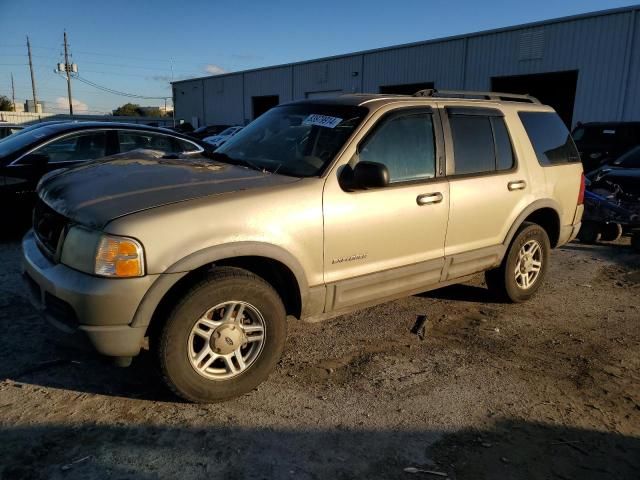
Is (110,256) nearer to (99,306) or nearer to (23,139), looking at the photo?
(99,306)

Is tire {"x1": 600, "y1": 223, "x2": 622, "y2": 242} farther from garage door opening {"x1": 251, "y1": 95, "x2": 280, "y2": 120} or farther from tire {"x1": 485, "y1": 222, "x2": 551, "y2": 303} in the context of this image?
garage door opening {"x1": 251, "y1": 95, "x2": 280, "y2": 120}

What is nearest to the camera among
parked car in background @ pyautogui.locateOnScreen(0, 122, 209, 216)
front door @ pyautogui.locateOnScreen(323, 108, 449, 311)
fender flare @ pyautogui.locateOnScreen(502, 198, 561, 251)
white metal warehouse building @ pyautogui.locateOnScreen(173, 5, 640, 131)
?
front door @ pyautogui.locateOnScreen(323, 108, 449, 311)

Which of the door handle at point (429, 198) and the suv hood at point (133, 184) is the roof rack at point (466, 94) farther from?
the suv hood at point (133, 184)

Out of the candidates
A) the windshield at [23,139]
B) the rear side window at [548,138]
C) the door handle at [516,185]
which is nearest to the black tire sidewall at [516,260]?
the door handle at [516,185]

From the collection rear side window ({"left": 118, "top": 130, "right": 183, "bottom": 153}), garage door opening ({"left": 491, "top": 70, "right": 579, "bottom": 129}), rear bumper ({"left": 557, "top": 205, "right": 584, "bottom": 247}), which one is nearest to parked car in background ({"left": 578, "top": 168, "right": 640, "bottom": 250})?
rear bumper ({"left": 557, "top": 205, "right": 584, "bottom": 247})

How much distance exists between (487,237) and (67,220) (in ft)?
10.8

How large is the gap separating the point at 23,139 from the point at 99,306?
487 cm

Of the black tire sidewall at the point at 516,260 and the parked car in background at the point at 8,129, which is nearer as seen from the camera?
the black tire sidewall at the point at 516,260

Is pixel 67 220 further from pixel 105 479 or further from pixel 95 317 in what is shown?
pixel 105 479

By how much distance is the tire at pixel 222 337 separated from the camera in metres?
2.85

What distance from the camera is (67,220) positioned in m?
2.91

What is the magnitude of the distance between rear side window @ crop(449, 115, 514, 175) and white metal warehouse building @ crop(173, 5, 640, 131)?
28.5 feet

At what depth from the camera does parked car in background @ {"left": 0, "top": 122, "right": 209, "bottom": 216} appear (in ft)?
19.6

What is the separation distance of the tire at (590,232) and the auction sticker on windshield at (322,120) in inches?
221
